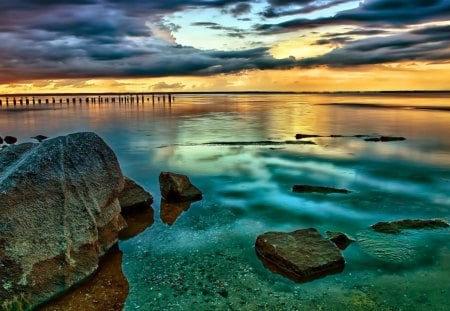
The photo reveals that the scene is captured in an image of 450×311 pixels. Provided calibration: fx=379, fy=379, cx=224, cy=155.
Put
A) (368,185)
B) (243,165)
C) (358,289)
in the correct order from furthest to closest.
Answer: (243,165)
(368,185)
(358,289)

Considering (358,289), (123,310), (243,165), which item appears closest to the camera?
(123,310)

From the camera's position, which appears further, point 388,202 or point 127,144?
point 127,144

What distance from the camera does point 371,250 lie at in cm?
986

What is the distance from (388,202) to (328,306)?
7.64 meters

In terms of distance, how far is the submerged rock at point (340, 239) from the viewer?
10.2 m

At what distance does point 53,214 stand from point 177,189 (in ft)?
19.4

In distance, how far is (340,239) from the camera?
1030 cm

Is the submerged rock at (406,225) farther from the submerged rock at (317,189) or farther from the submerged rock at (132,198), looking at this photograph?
the submerged rock at (132,198)

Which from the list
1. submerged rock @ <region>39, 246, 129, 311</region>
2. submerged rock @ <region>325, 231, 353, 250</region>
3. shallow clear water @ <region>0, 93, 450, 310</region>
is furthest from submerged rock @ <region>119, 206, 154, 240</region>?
submerged rock @ <region>325, 231, 353, 250</region>

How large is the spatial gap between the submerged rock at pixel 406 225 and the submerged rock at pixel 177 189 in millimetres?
6452

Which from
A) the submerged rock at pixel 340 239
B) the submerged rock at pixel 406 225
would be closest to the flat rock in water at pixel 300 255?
the submerged rock at pixel 340 239

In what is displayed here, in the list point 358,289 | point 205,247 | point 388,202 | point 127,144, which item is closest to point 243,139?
point 127,144

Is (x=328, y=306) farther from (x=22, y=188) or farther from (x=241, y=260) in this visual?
(x=22, y=188)

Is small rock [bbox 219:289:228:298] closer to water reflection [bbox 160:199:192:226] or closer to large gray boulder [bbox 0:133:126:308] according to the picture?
large gray boulder [bbox 0:133:126:308]
